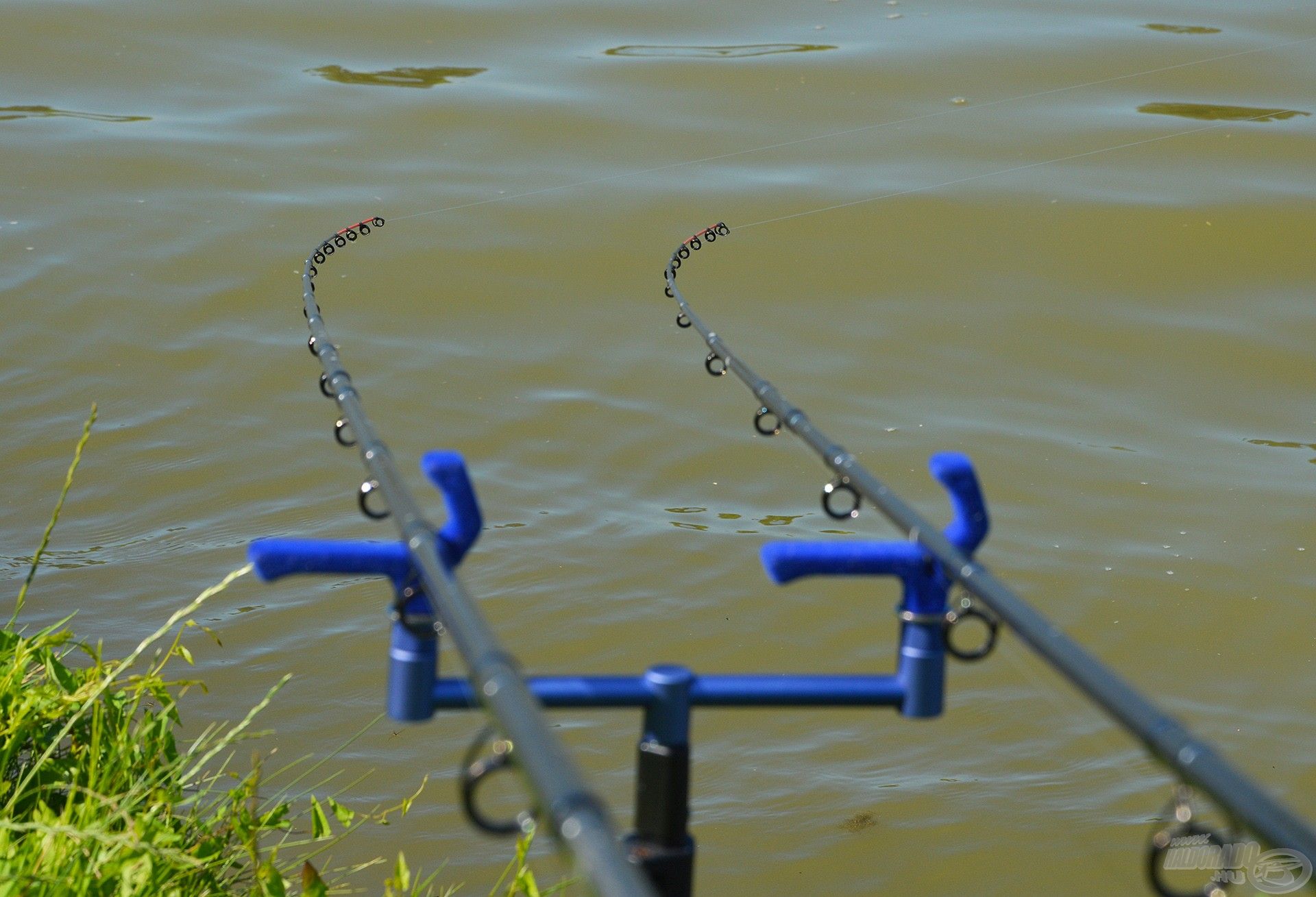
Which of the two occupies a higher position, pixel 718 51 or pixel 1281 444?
pixel 718 51

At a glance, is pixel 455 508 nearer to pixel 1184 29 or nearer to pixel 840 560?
pixel 840 560

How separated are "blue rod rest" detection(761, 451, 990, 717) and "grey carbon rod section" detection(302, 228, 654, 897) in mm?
364

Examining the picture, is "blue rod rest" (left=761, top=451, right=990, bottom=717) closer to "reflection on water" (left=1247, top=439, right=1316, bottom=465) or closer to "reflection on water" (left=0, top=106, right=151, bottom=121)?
"reflection on water" (left=1247, top=439, right=1316, bottom=465)

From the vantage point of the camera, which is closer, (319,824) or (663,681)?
(663,681)

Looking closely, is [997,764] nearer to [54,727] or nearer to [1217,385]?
[54,727]

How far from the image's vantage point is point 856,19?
9891mm

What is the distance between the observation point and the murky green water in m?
4.10

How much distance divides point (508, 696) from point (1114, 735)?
3268mm

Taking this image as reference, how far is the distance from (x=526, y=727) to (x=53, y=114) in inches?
334

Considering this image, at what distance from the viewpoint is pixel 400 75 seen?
29.9 feet

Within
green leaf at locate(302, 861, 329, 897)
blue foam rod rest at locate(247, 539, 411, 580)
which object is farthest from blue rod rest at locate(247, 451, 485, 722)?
green leaf at locate(302, 861, 329, 897)

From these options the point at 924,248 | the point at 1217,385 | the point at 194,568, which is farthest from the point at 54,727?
the point at 924,248

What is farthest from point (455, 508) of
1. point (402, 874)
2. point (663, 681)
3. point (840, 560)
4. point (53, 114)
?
point (53, 114)

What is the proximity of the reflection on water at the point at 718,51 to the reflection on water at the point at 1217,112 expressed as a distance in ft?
6.59
